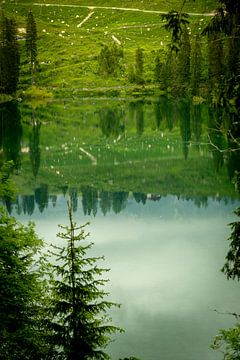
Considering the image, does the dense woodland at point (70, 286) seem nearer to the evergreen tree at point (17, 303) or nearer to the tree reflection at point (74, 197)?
the evergreen tree at point (17, 303)

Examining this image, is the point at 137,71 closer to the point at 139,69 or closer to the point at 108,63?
the point at 139,69

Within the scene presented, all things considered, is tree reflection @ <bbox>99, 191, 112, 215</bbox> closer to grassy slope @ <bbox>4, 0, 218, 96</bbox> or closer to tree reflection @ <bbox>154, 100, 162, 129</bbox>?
tree reflection @ <bbox>154, 100, 162, 129</bbox>

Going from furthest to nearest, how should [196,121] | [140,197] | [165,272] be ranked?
[196,121]
[140,197]
[165,272]

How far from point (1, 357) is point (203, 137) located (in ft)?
198

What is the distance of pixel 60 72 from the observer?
149875 mm

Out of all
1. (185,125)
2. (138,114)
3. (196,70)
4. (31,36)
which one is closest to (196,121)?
(185,125)

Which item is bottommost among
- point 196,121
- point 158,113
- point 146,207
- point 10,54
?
point 146,207

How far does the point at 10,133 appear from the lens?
7769 centimetres

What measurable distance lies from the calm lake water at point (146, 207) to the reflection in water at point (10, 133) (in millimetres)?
239

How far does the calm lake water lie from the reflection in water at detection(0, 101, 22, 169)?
0.24 metres

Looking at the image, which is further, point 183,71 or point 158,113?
point 183,71

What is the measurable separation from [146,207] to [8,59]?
94.1 m

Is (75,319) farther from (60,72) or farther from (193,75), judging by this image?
(60,72)

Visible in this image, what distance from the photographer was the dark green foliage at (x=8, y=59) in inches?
4934
